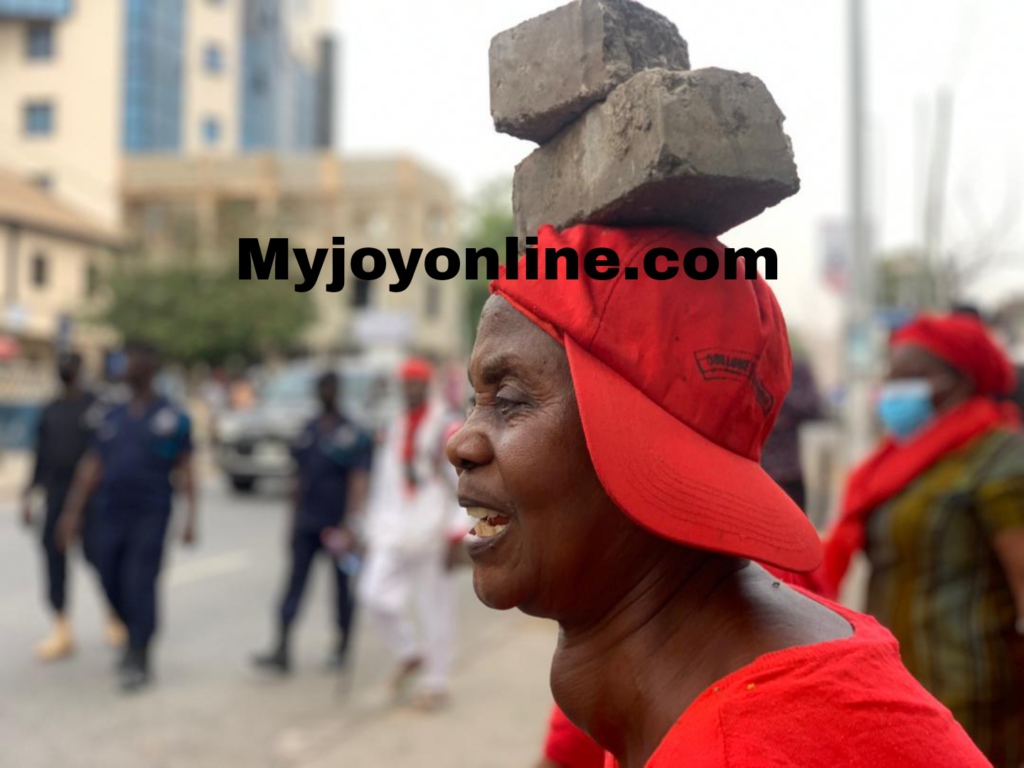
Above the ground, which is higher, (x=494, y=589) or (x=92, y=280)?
(x=92, y=280)

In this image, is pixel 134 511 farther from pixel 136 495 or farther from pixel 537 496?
pixel 537 496

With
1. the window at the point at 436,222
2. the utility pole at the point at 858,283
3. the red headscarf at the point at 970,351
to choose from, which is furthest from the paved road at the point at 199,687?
the window at the point at 436,222

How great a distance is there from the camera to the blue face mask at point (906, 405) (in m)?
3.65

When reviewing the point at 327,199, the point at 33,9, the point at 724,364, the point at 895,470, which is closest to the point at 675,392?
the point at 724,364

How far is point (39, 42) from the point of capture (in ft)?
143

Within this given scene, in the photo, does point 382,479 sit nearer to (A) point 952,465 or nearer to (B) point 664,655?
(A) point 952,465

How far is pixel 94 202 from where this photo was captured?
42031mm

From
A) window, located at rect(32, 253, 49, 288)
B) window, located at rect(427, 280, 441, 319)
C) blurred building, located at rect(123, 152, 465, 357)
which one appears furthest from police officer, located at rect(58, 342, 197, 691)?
window, located at rect(427, 280, 441, 319)

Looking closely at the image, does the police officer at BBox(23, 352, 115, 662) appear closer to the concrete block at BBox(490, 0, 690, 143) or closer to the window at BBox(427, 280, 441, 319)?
the concrete block at BBox(490, 0, 690, 143)

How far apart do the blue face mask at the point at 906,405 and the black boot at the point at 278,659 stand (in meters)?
3.86

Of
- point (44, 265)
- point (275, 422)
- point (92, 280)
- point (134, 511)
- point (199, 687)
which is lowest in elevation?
point (199, 687)

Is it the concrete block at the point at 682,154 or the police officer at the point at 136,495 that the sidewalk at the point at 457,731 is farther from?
the concrete block at the point at 682,154

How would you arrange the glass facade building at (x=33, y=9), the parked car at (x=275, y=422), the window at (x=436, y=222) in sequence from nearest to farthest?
the parked car at (x=275, y=422) → the glass facade building at (x=33, y=9) → the window at (x=436, y=222)

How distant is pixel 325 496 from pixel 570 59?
570 centimetres
